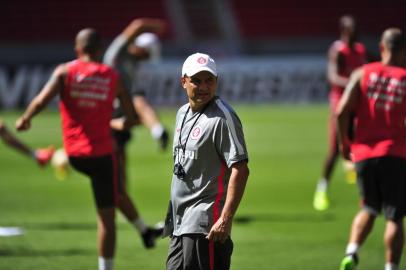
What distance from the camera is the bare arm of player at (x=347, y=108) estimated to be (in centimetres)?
839

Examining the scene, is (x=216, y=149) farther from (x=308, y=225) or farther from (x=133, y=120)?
(x=308, y=225)

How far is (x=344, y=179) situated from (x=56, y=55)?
22690 mm

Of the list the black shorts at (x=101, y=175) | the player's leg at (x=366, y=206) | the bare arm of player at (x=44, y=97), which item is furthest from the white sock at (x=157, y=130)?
the player's leg at (x=366, y=206)

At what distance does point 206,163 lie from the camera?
20.6ft

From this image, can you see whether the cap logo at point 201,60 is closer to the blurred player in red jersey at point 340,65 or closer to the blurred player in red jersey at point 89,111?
the blurred player in red jersey at point 89,111

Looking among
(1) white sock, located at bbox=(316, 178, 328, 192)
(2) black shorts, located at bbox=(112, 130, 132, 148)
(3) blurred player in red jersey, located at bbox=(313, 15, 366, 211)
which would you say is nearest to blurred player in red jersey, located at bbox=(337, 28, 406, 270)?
(2) black shorts, located at bbox=(112, 130, 132, 148)

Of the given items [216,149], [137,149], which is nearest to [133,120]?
[216,149]

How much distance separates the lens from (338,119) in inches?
335

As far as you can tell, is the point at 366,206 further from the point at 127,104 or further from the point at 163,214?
the point at 163,214

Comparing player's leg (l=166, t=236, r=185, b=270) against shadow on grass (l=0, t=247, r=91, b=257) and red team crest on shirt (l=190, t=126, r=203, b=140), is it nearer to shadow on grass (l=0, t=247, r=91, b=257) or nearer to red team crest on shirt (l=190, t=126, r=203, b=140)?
red team crest on shirt (l=190, t=126, r=203, b=140)

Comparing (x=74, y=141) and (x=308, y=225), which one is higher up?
(x=74, y=141)

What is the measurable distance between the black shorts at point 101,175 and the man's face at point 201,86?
2.54m

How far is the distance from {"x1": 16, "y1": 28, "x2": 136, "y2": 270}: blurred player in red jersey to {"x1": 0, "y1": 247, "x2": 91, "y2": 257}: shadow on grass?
1.47m

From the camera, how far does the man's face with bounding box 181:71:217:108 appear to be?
6.18 meters
